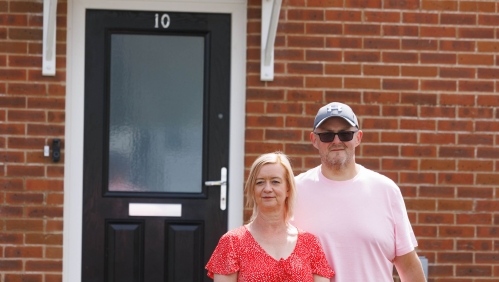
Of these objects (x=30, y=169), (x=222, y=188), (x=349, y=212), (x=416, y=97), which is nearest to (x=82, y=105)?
(x=30, y=169)

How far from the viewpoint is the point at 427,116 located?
205 inches

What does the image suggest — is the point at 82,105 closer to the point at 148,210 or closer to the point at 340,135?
the point at 148,210

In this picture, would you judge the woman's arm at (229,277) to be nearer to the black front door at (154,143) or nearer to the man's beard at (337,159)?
the man's beard at (337,159)

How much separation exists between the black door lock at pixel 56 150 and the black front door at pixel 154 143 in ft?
0.61

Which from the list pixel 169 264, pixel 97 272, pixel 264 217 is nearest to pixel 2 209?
pixel 97 272

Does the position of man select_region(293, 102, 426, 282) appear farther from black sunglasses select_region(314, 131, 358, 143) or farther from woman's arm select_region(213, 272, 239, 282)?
woman's arm select_region(213, 272, 239, 282)

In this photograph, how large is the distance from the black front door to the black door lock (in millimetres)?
186

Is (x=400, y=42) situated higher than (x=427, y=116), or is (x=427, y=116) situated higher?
(x=400, y=42)

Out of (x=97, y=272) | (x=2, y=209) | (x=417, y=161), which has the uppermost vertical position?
(x=417, y=161)

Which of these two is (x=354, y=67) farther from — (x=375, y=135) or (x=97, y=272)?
(x=97, y=272)

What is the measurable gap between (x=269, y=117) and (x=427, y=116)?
1021 millimetres

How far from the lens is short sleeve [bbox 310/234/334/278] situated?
3191mm

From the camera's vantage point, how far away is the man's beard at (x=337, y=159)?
3277mm

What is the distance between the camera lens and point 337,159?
129 inches
